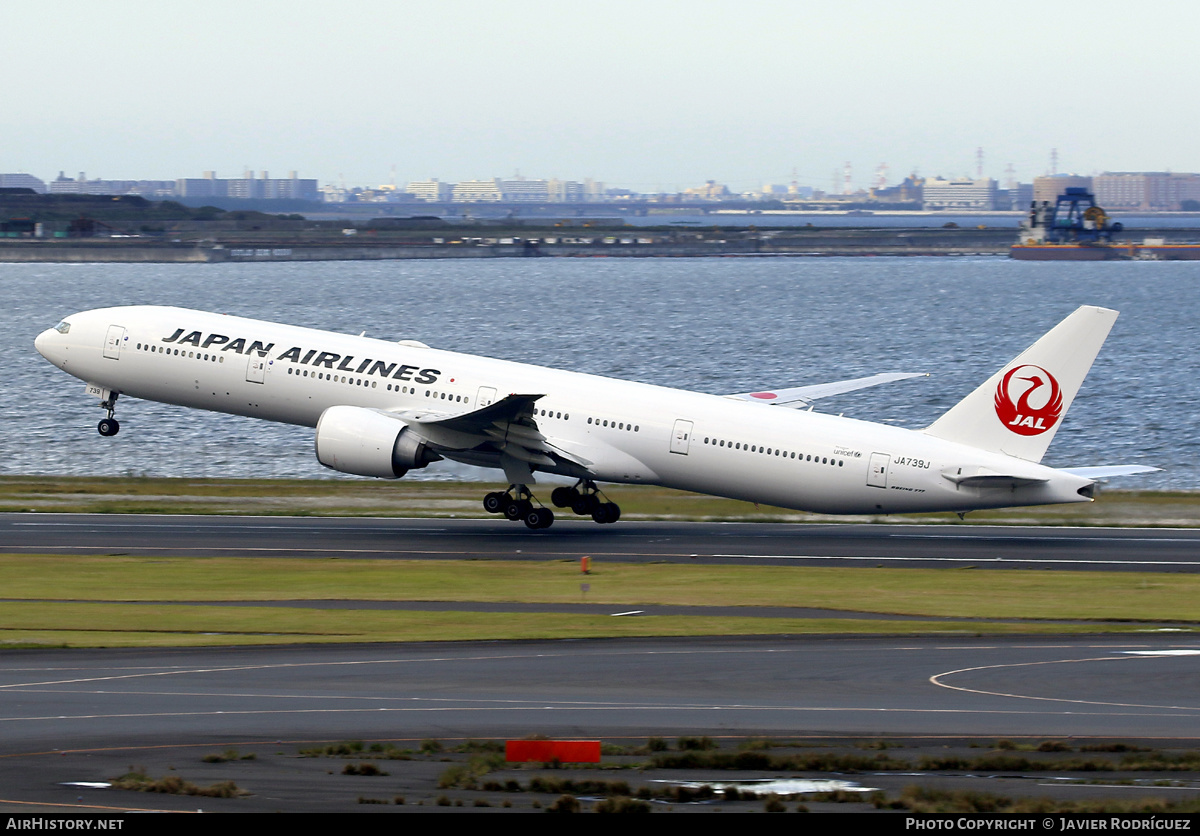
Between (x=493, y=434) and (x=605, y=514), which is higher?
(x=493, y=434)

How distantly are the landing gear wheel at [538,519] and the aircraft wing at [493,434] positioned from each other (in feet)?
6.48

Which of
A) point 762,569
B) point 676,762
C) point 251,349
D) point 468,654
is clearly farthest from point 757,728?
point 251,349

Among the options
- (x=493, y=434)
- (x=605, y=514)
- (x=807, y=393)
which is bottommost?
(x=605, y=514)

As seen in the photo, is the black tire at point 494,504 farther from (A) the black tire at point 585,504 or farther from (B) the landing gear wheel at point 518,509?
(A) the black tire at point 585,504

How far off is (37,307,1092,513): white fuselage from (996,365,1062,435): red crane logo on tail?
1.13 m

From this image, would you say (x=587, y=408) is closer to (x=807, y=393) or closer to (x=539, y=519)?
(x=539, y=519)

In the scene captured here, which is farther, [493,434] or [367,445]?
[493,434]

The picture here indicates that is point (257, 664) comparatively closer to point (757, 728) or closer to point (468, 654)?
point (468, 654)

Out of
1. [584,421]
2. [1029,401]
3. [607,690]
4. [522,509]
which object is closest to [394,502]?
[522,509]

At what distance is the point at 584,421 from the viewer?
4691 cm

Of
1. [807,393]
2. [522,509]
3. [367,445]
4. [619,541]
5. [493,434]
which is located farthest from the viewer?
[807,393]

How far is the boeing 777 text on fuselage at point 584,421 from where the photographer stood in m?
42.3

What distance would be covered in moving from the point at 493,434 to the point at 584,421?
3.08 m

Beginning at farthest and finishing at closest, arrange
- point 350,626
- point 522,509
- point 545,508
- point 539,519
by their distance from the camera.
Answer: point 545,508 → point 522,509 → point 539,519 → point 350,626
